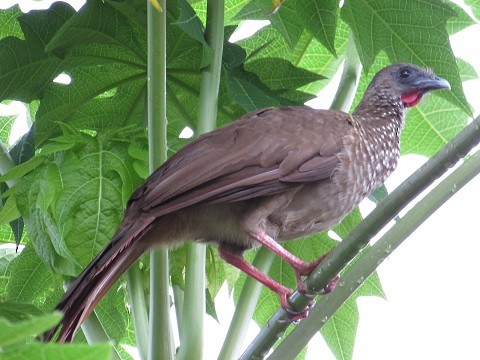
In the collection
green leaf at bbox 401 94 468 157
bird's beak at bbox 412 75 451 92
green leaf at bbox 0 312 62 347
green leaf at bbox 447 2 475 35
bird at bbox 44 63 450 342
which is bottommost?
green leaf at bbox 0 312 62 347

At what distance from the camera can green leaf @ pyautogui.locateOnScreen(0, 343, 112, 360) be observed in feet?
3.46

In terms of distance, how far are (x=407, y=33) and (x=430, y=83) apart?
0.18 metres

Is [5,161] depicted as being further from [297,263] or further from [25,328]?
[25,328]

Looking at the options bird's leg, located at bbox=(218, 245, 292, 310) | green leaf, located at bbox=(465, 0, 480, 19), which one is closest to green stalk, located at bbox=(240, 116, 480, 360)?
bird's leg, located at bbox=(218, 245, 292, 310)

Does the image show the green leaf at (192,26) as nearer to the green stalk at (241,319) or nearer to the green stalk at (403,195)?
the green stalk at (241,319)

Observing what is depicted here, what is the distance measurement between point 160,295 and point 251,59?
3.02 feet

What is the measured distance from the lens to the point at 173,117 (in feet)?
9.11

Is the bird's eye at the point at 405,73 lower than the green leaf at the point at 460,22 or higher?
lower

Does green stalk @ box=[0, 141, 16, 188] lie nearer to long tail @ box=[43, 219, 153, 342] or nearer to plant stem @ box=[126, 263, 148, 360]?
plant stem @ box=[126, 263, 148, 360]

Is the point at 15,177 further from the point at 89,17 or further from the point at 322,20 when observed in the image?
the point at 322,20

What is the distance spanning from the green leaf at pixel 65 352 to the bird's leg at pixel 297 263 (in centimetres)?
88

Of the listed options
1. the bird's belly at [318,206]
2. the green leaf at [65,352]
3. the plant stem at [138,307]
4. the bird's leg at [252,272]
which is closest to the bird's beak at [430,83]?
the bird's belly at [318,206]

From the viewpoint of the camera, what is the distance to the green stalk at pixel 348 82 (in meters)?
2.70

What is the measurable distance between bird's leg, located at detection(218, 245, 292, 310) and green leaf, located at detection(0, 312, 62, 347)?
0.98 metres
